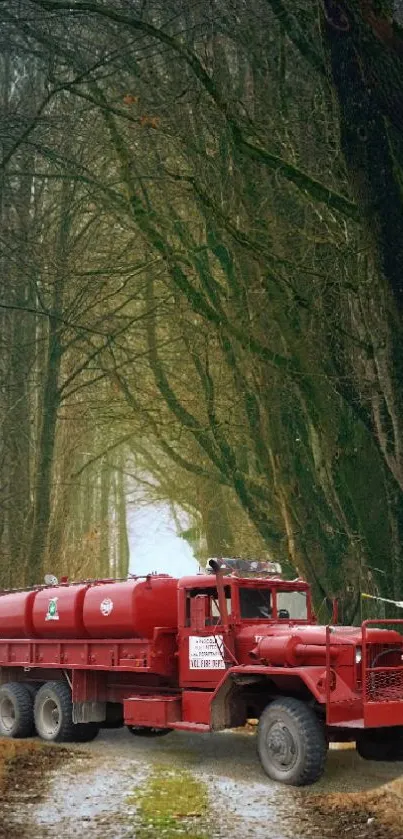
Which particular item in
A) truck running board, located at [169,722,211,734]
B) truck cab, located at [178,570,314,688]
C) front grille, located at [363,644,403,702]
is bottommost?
truck running board, located at [169,722,211,734]

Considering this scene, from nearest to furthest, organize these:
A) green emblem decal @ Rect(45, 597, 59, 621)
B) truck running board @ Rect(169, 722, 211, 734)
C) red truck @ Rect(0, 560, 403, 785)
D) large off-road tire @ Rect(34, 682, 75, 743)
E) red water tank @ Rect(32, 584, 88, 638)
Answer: red truck @ Rect(0, 560, 403, 785), truck running board @ Rect(169, 722, 211, 734), large off-road tire @ Rect(34, 682, 75, 743), red water tank @ Rect(32, 584, 88, 638), green emblem decal @ Rect(45, 597, 59, 621)

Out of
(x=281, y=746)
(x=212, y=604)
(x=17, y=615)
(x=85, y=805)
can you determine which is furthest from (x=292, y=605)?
(x=85, y=805)

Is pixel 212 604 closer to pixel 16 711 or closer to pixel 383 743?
pixel 383 743

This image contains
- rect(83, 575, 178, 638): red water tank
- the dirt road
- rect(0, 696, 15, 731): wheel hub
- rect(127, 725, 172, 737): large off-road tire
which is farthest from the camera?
rect(0, 696, 15, 731): wheel hub

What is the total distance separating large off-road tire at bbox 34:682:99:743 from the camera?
48.0ft

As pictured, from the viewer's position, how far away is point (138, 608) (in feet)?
44.5

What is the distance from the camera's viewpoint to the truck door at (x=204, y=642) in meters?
12.5

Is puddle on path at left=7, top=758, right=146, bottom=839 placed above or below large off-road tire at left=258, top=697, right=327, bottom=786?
below

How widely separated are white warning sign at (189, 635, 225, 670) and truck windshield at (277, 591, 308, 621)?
0.99 meters

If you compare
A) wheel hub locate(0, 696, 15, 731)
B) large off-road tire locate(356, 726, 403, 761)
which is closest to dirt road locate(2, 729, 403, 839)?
large off-road tire locate(356, 726, 403, 761)

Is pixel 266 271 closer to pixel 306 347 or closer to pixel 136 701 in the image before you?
pixel 306 347

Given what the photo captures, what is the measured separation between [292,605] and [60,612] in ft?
11.4

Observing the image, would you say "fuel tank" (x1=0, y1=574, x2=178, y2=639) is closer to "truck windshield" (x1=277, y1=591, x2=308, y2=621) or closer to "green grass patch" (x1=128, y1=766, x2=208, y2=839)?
"truck windshield" (x1=277, y1=591, x2=308, y2=621)

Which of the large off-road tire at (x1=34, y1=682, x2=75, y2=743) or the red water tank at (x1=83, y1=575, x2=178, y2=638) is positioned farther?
the large off-road tire at (x1=34, y1=682, x2=75, y2=743)
